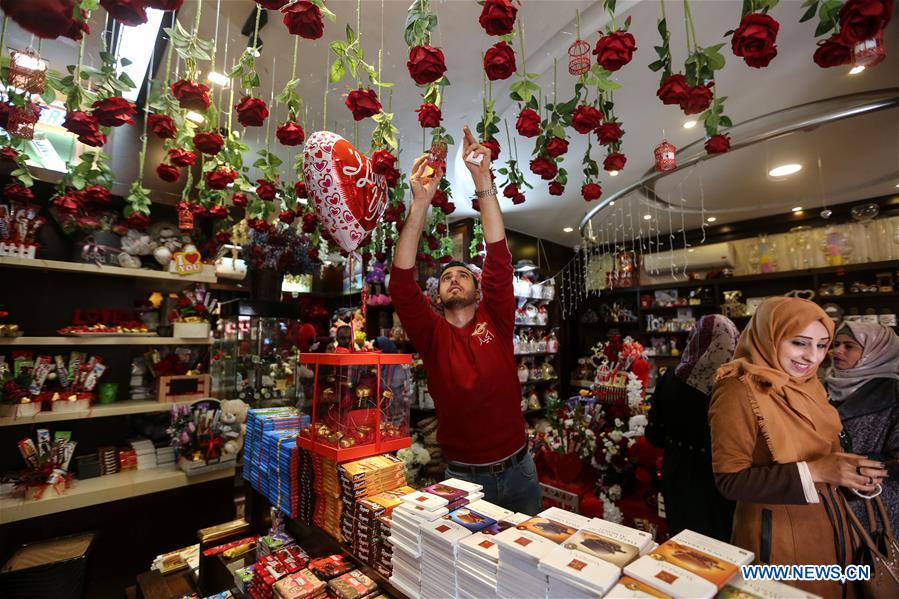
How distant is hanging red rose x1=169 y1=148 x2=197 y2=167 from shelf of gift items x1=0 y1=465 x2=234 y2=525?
216cm

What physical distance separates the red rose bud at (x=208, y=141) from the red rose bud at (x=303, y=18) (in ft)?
2.60

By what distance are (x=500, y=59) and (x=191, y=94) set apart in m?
1.02

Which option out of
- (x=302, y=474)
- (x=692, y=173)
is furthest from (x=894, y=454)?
(x=692, y=173)

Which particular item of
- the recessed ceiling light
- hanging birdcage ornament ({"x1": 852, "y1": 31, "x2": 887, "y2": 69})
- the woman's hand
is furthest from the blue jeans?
the recessed ceiling light

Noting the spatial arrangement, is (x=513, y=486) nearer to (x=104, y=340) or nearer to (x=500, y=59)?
(x=500, y=59)

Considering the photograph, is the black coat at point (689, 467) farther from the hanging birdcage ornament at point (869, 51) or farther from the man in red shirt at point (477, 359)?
the hanging birdcage ornament at point (869, 51)

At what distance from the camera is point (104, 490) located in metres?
2.50

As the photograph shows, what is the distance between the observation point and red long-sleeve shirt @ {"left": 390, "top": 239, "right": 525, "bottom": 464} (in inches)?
66.7

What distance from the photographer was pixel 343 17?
2.13 meters

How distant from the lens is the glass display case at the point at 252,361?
172 inches

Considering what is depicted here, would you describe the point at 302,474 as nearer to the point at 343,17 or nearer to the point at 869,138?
the point at 343,17

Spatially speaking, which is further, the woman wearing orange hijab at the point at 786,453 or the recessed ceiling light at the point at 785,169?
the recessed ceiling light at the point at 785,169

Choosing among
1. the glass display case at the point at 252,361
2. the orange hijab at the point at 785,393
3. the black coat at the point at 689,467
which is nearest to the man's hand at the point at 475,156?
the orange hijab at the point at 785,393

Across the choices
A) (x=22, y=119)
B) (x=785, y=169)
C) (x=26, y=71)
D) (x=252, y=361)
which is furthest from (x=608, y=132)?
(x=252, y=361)
